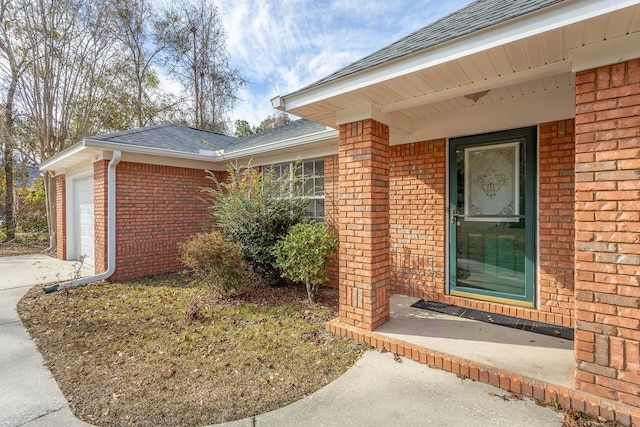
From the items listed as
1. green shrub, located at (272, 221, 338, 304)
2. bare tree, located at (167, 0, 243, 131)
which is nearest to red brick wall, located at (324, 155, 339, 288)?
green shrub, located at (272, 221, 338, 304)

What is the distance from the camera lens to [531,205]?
3.82 meters

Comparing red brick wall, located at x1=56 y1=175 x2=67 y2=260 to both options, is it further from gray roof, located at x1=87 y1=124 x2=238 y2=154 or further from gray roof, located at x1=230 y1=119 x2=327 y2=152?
gray roof, located at x1=230 y1=119 x2=327 y2=152

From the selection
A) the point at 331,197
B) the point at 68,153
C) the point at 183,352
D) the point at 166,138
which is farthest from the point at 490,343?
the point at 68,153

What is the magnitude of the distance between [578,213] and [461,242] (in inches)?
86.6

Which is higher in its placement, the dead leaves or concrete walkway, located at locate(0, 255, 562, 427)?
the dead leaves

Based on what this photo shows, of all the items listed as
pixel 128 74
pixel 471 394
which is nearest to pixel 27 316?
pixel 471 394

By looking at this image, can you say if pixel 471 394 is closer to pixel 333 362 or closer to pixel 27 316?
pixel 333 362

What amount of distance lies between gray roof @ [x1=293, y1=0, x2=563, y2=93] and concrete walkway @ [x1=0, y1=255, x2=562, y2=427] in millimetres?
2936

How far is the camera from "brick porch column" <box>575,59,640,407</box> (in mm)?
2092

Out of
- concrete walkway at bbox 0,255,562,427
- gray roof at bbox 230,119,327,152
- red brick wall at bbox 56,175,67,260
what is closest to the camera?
concrete walkway at bbox 0,255,562,427

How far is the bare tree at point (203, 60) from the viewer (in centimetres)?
1600

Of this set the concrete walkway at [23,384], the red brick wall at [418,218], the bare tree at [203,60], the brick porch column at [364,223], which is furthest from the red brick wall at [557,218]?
the bare tree at [203,60]

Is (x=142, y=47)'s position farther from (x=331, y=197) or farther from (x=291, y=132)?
(x=331, y=197)

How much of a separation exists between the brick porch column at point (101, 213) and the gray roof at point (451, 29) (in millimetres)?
5216
